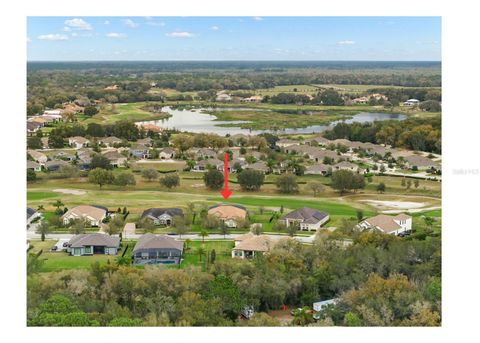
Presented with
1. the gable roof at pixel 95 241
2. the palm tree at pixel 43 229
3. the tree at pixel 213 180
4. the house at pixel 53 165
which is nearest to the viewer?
the gable roof at pixel 95 241

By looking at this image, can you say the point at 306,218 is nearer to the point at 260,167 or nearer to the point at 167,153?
the point at 260,167

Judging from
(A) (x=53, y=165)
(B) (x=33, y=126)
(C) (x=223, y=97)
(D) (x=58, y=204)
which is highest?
(C) (x=223, y=97)

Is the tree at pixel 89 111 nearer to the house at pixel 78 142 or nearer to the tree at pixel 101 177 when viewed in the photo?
the house at pixel 78 142

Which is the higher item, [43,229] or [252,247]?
[43,229]

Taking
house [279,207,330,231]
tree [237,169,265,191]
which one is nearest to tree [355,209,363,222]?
house [279,207,330,231]

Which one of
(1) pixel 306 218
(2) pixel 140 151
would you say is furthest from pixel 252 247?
(2) pixel 140 151

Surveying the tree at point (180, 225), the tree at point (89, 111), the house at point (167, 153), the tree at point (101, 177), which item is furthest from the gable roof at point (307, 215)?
the tree at point (89, 111)
